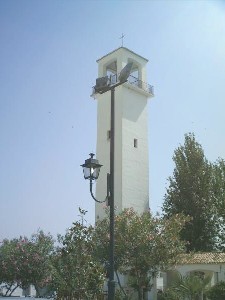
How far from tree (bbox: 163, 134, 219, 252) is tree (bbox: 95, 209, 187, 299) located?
10.9 meters

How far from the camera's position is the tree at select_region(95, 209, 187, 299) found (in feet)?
69.9

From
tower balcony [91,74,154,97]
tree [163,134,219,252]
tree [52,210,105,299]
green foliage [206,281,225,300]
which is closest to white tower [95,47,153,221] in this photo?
tower balcony [91,74,154,97]

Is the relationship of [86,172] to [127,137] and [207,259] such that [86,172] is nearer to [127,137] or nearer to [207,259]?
[207,259]

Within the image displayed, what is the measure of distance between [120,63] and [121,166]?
28.2 ft

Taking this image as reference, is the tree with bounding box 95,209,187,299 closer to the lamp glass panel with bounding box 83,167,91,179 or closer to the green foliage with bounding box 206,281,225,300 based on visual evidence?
the green foliage with bounding box 206,281,225,300

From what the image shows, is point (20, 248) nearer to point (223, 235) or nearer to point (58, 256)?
point (223, 235)

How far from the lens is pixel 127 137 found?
1265 inches

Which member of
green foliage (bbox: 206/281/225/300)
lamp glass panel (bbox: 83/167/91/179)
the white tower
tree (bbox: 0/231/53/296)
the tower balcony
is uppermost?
the tower balcony

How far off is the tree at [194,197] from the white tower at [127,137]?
14.2 feet

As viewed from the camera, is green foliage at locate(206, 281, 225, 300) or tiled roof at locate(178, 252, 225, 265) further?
tiled roof at locate(178, 252, 225, 265)

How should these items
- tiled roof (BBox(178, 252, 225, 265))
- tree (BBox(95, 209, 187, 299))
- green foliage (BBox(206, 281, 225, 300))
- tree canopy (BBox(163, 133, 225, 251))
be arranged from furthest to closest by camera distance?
tree canopy (BBox(163, 133, 225, 251)) → tiled roof (BBox(178, 252, 225, 265)) → green foliage (BBox(206, 281, 225, 300)) → tree (BBox(95, 209, 187, 299))

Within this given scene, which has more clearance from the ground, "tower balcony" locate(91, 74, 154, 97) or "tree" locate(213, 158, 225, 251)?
"tower balcony" locate(91, 74, 154, 97)

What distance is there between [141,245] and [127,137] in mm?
12378

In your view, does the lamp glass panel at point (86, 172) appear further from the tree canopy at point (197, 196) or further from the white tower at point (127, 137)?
the tree canopy at point (197, 196)
